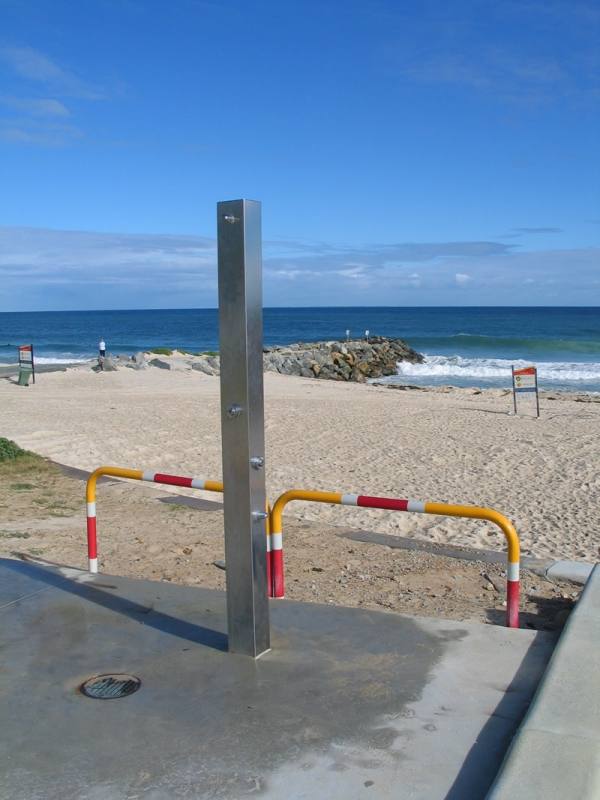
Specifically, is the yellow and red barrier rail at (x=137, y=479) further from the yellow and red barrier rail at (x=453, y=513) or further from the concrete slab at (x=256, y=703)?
the concrete slab at (x=256, y=703)

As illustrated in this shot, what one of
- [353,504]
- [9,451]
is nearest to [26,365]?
[9,451]

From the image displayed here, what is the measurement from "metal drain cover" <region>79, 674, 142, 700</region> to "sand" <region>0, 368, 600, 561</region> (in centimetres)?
437

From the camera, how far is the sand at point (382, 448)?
8516 mm

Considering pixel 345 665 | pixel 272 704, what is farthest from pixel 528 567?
pixel 272 704

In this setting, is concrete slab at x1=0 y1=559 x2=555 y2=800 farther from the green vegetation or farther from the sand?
the green vegetation

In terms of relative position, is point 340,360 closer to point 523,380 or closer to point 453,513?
point 523,380

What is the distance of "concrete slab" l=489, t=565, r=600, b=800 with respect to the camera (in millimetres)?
2732

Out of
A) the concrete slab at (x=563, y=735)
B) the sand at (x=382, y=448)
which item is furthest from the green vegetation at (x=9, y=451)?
the concrete slab at (x=563, y=735)

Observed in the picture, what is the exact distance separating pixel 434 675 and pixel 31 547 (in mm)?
4384

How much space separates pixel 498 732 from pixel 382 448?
9.90 metres

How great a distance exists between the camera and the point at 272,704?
358cm

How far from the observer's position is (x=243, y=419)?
3955 millimetres

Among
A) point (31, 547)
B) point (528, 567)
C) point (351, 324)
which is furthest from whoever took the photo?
point (351, 324)

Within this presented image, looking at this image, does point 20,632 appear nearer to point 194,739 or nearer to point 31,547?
point 194,739
